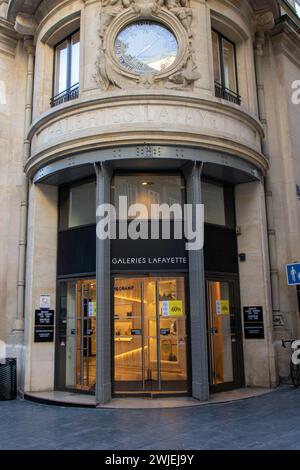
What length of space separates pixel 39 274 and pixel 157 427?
5.56 m

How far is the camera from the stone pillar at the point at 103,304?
9.86 m

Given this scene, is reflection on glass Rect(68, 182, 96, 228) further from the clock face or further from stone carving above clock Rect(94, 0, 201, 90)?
the clock face

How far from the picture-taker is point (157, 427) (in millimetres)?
7781

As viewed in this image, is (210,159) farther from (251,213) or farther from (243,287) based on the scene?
(243,287)

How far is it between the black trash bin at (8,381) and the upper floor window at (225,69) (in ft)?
29.1

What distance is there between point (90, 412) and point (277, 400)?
4.12 metres

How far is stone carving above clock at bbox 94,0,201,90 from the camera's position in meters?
10.8

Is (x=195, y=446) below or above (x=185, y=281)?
below

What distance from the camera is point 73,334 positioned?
11.4 metres

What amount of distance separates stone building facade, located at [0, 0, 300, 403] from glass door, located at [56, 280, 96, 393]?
38 millimetres

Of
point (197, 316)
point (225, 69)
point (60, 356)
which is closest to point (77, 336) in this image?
point (60, 356)

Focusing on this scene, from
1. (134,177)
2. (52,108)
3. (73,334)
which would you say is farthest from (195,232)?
(52,108)

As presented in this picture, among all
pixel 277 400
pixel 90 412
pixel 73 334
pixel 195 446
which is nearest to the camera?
pixel 195 446

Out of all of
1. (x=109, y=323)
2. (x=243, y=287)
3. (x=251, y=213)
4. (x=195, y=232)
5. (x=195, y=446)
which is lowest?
(x=195, y=446)
